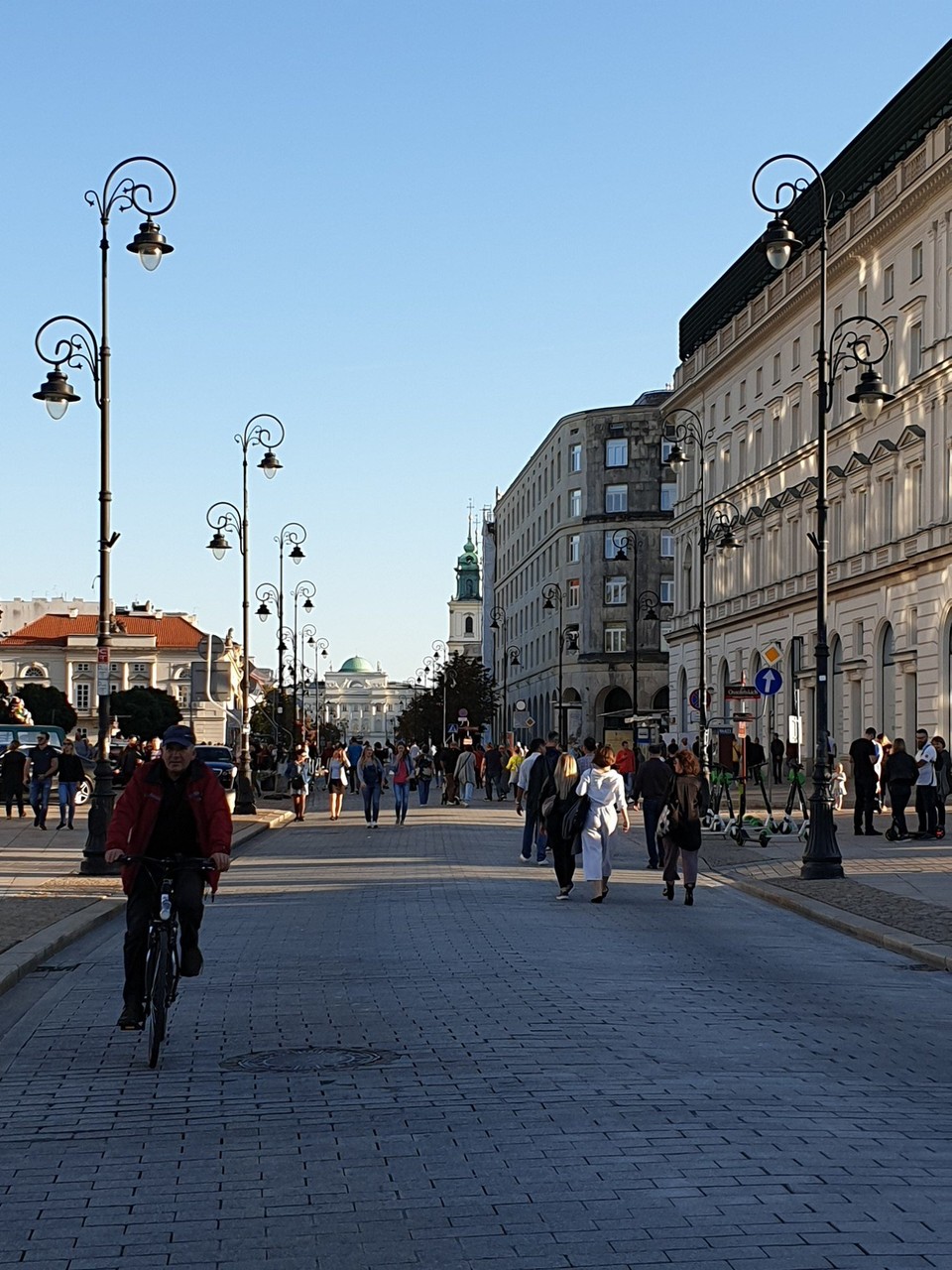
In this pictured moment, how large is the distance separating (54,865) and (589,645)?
3361 inches

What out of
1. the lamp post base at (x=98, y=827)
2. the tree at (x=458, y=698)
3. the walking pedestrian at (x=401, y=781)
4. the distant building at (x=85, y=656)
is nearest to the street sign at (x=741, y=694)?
the walking pedestrian at (x=401, y=781)

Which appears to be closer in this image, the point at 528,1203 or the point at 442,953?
the point at 528,1203

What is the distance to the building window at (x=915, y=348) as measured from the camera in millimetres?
47625

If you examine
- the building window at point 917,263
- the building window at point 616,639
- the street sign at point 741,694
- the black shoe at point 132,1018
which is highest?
the building window at point 917,263

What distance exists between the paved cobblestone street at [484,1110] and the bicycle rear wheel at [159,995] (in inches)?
5.3

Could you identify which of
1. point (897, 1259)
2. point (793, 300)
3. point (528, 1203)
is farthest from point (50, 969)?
point (793, 300)

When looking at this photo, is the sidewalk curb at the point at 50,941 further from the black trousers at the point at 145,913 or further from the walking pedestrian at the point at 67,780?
the walking pedestrian at the point at 67,780

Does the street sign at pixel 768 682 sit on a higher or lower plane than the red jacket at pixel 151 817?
higher

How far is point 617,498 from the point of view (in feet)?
360

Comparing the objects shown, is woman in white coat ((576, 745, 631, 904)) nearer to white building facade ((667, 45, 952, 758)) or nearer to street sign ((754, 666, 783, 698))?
street sign ((754, 666, 783, 698))

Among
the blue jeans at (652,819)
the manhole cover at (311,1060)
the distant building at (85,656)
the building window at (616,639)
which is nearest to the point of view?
the manhole cover at (311,1060)

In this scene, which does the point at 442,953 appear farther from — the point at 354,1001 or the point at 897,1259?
the point at 897,1259

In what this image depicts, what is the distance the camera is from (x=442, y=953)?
45.3 feet

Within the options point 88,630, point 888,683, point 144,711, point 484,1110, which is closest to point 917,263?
point 888,683
